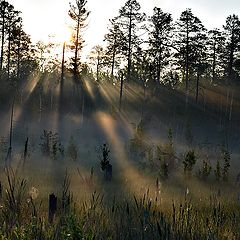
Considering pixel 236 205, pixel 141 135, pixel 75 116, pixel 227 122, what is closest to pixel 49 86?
pixel 75 116

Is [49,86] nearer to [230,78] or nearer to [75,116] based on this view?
[75,116]

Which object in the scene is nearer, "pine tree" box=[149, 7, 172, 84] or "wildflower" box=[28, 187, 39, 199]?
"wildflower" box=[28, 187, 39, 199]

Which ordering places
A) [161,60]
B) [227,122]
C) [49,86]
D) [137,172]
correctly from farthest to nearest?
[49,86] → [161,60] → [227,122] → [137,172]

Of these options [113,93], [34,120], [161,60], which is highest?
[161,60]

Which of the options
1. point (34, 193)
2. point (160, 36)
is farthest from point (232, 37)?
point (34, 193)

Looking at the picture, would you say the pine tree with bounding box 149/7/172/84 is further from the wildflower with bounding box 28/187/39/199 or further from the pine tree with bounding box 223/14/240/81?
the wildflower with bounding box 28/187/39/199

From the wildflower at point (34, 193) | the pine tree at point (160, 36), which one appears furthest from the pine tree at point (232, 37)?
the wildflower at point (34, 193)

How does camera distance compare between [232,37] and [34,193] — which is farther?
[232,37]

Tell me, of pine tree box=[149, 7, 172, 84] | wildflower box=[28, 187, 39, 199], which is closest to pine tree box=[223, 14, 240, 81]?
pine tree box=[149, 7, 172, 84]

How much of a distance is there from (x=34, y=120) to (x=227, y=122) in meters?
18.8

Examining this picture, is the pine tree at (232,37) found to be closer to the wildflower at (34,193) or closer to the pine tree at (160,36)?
the pine tree at (160,36)

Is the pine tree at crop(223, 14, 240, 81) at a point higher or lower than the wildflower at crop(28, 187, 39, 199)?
higher

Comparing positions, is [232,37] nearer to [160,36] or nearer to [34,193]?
[160,36]

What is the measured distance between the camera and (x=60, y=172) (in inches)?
438
